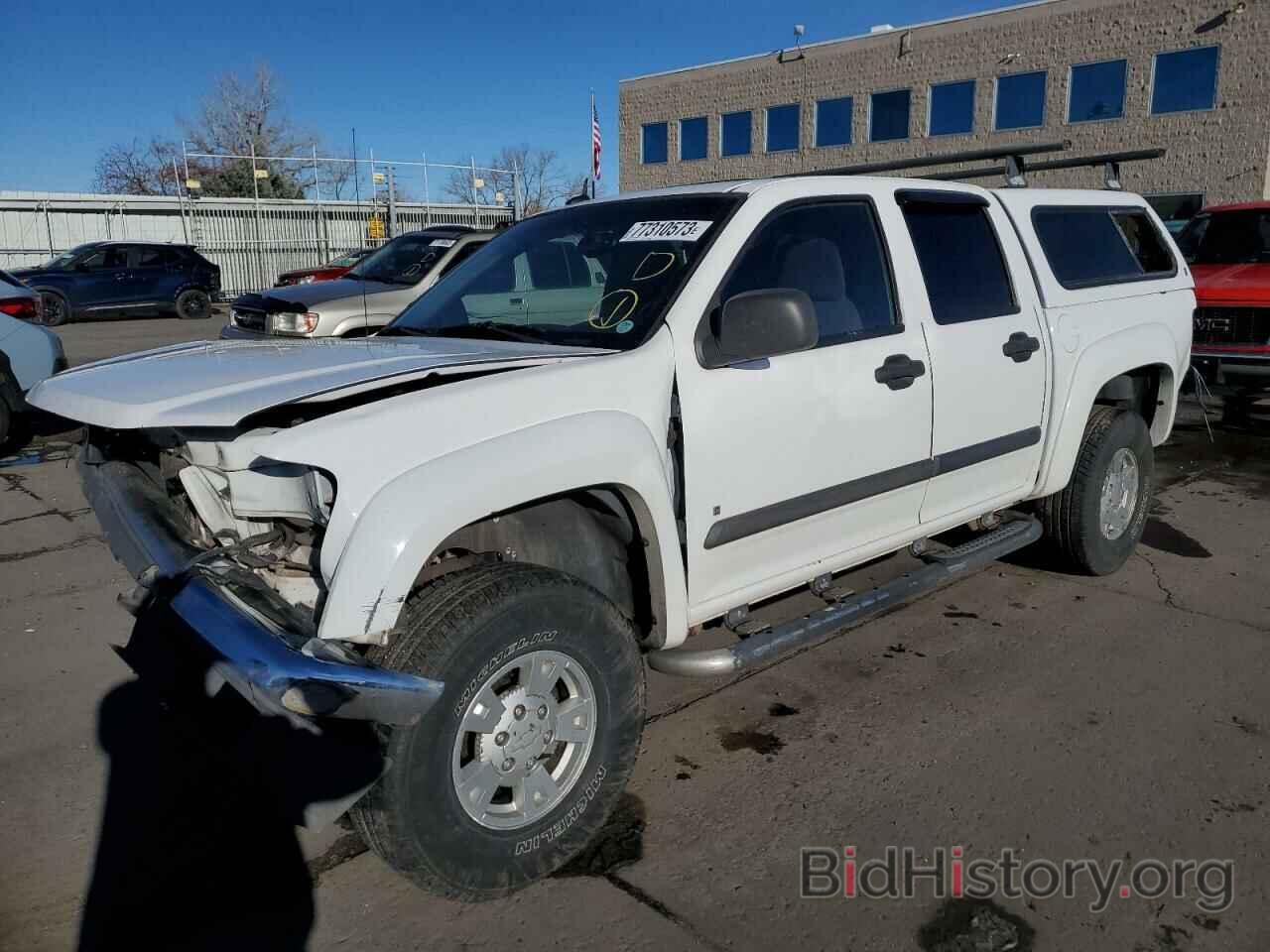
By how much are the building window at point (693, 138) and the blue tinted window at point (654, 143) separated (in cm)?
91

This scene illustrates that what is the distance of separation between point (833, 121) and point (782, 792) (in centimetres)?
3316

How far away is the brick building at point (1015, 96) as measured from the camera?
83.4 feet

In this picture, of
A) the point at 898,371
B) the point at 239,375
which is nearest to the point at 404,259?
the point at 898,371

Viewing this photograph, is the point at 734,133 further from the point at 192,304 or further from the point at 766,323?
the point at 766,323

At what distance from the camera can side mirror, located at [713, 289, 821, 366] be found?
10.2ft

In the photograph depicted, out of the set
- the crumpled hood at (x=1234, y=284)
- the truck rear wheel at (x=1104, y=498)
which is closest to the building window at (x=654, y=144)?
the crumpled hood at (x=1234, y=284)

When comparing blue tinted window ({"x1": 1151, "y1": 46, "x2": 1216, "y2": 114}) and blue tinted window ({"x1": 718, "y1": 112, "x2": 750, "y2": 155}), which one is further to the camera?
blue tinted window ({"x1": 718, "y1": 112, "x2": 750, "y2": 155})

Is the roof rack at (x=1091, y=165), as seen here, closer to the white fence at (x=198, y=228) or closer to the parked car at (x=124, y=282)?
the parked car at (x=124, y=282)

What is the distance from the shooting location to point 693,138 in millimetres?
37625

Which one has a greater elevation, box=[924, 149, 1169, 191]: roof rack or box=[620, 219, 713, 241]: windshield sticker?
box=[924, 149, 1169, 191]: roof rack

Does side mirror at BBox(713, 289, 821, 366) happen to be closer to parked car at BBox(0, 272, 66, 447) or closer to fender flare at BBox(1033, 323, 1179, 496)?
fender flare at BBox(1033, 323, 1179, 496)

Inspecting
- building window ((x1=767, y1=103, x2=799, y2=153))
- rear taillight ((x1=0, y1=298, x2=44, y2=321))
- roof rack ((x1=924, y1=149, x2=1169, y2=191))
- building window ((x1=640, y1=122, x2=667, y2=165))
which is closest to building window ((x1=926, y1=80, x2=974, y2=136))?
building window ((x1=767, y1=103, x2=799, y2=153))

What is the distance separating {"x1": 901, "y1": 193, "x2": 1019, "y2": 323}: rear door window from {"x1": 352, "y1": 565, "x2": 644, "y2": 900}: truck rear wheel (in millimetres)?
2053

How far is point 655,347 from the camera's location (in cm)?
315
